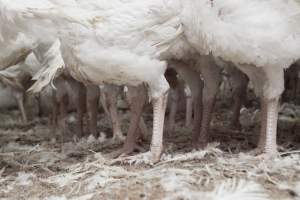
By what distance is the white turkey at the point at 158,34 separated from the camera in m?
2.89

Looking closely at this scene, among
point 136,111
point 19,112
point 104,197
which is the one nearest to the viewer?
point 104,197

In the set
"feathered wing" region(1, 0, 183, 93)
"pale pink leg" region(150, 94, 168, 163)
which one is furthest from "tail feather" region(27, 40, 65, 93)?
"pale pink leg" region(150, 94, 168, 163)

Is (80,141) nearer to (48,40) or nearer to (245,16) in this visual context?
(48,40)

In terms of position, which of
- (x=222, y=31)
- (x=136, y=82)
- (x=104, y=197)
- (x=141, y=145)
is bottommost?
(x=104, y=197)

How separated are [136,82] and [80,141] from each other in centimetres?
123

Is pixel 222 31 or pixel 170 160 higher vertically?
pixel 222 31

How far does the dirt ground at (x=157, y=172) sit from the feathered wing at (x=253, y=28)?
0.52 metres

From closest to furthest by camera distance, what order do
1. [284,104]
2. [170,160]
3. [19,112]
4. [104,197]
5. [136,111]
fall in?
[104,197], [170,160], [136,111], [284,104], [19,112]

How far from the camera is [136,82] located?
303cm

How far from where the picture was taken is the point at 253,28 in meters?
2.88

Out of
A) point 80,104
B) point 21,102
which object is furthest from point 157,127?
point 21,102

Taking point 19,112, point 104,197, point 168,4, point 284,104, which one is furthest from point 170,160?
point 19,112

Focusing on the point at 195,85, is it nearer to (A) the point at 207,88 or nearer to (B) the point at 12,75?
(A) the point at 207,88

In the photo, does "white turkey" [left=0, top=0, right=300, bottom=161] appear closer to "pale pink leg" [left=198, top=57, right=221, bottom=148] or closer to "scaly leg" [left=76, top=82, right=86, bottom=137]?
"pale pink leg" [left=198, top=57, right=221, bottom=148]
